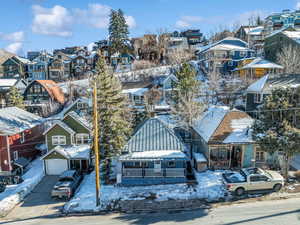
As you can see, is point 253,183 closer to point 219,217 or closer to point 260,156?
point 219,217

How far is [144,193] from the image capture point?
19.9 meters

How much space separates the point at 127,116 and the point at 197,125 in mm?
9677

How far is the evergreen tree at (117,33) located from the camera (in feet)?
224

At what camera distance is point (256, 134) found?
19688mm

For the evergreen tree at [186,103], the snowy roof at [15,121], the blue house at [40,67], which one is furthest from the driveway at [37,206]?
the blue house at [40,67]

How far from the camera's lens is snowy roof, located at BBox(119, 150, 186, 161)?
21.5m

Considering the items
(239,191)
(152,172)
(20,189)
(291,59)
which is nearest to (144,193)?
(152,172)

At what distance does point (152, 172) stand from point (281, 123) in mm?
12119

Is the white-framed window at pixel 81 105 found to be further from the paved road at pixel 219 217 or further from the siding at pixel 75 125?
the paved road at pixel 219 217

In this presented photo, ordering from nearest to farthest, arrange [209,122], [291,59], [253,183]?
[253,183], [209,122], [291,59]

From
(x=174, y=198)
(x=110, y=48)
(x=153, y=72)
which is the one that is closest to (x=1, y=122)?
(x=174, y=198)

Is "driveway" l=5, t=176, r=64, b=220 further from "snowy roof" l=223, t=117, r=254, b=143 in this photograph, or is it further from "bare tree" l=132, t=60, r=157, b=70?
"bare tree" l=132, t=60, r=157, b=70

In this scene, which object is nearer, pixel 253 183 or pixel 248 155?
pixel 253 183

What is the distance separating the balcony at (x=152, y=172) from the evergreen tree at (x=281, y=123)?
7.75m
